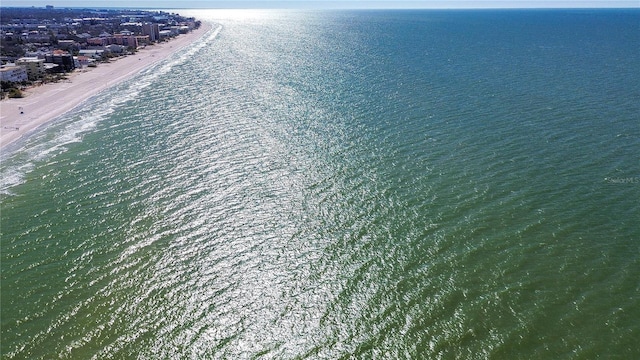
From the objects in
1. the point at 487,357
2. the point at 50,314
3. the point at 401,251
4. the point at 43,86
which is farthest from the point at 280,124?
the point at 43,86

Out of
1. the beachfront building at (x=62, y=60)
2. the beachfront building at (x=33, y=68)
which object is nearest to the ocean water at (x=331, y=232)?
the beachfront building at (x=33, y=68)

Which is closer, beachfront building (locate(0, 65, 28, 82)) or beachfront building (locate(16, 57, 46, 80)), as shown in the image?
beachfront building (locate(0, 65, 28, 82))

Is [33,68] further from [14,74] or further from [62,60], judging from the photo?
[62,60]

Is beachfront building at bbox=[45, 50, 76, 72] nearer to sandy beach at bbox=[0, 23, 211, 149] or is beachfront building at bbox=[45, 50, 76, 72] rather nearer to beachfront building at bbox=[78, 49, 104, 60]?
sandy beach at bbox=[0, 23, 211, 149]

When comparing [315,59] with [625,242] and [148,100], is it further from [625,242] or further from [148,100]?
[625,242]

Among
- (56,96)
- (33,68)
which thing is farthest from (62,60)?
(56,96)

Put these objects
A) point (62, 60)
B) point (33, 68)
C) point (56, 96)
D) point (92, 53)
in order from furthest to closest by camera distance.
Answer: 1. point (92, 53)
2. point (62, 60)
3. point (33, 68)
4. point (56, 96)

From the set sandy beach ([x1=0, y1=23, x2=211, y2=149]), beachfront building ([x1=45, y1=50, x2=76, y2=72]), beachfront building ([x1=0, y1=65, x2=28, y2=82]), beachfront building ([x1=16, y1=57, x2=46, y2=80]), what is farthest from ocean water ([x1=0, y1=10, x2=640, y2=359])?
beachfront building ([x1=45, y1=50, x2=76, y2=72])
